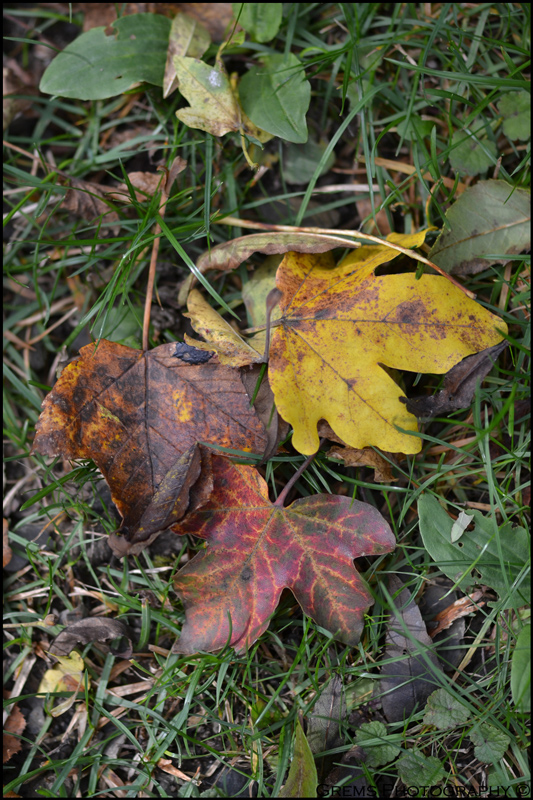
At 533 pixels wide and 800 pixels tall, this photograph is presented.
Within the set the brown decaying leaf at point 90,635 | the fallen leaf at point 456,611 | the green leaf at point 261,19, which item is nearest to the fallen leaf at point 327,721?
the fallen leaf at point 456,611

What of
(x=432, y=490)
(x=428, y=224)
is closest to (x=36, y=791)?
(x=432, y=490)

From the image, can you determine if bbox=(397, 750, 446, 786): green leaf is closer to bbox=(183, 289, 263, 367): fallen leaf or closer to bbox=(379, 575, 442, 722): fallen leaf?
bbox=(379, 575, 442, 722): fallen leaf

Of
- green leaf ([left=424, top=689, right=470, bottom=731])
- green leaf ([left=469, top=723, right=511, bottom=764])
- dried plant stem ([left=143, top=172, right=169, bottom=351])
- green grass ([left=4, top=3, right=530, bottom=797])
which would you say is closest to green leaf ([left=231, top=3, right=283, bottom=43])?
green grass ([left=4, top=3, right=530, bottom=797])

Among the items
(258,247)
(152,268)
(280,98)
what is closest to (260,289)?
(258,247)

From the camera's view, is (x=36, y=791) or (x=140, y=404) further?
(x=36, y=791)

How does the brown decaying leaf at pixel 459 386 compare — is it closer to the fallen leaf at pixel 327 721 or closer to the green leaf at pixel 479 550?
the green leaf at pixel 479 550

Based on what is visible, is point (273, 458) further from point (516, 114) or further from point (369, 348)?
point (516, 114)

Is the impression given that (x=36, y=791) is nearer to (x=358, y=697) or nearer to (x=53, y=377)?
(x=358, y=697)

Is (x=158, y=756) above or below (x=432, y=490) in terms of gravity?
below
